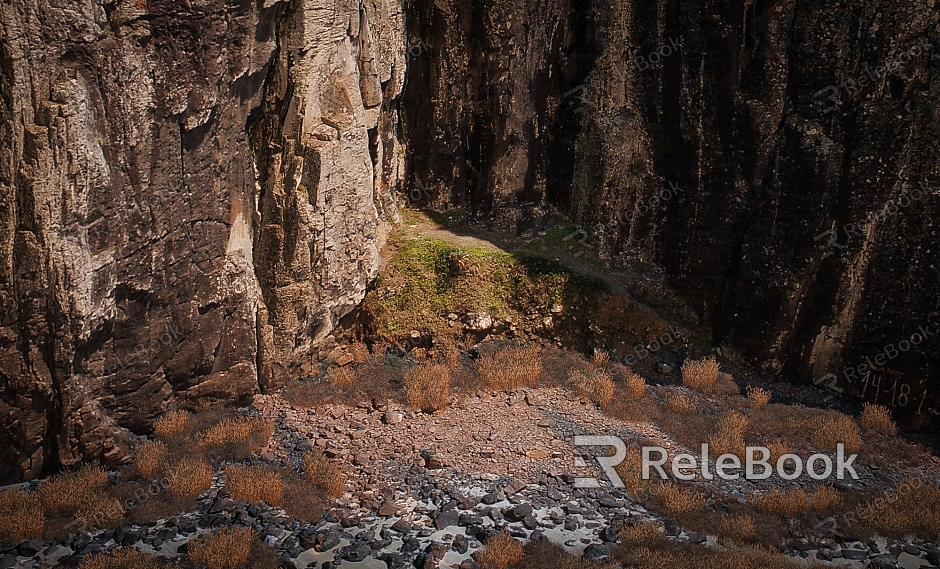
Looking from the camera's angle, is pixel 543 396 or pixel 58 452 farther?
pixel 543 396

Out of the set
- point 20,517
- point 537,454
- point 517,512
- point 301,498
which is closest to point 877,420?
point 537,454

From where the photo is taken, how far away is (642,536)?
34.0 feet

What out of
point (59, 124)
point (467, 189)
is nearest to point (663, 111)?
point (467, 189)

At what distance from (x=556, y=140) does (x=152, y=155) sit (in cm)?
832

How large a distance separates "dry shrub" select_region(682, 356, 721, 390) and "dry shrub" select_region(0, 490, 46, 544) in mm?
9959

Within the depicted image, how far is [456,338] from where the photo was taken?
1529 centimetres

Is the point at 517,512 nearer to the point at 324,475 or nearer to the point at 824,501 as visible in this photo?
the point at 324,475

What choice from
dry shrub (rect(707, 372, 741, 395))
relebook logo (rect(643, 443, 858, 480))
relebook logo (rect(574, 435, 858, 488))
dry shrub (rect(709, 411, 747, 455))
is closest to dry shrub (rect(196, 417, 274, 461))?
relebook logo (rect(574, 435, 858, 488))

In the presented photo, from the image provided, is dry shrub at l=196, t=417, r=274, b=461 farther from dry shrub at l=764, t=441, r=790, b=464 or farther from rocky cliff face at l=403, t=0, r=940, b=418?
dry shrub at l=764, t=441, r=790, b=464

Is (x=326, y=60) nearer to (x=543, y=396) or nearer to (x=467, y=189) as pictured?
(x=467, y=189)

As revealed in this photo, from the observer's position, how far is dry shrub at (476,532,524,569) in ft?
32.6

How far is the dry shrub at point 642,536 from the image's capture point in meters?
10.3

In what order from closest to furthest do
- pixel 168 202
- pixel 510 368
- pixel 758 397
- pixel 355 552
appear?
pixel 355 552 → pixel 168 202 → pixel 758 397 → pixel 510 368

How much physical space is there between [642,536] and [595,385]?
12.9 ft
